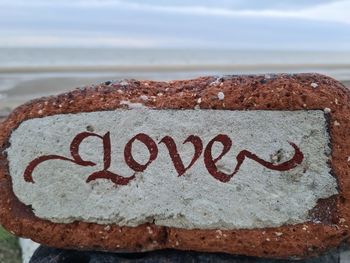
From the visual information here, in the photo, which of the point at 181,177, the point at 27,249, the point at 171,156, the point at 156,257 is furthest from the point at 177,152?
the point at 27,249

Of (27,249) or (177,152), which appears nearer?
(177,152)

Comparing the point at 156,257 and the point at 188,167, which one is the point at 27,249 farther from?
the point at 188,167

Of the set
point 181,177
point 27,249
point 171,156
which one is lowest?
Answer: point 27,249

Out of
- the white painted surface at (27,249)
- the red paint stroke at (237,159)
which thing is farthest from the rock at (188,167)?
the white painted surface at (27,249)

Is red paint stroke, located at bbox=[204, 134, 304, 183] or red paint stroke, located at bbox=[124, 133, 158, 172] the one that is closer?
red paint stroke, located at bbox=[204, 134, 304, 183]

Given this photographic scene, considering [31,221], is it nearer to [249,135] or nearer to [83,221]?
[83,221]

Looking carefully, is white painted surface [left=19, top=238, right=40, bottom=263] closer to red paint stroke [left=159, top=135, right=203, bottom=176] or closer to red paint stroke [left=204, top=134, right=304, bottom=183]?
red paint stroke [left=159, top=135, right=203, bottom=176]

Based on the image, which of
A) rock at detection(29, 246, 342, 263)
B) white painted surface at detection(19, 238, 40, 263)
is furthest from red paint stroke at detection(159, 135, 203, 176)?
white painted surface at detection(19, 238, 40, 263)

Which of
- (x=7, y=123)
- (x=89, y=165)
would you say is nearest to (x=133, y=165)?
(x=89, y=165)
